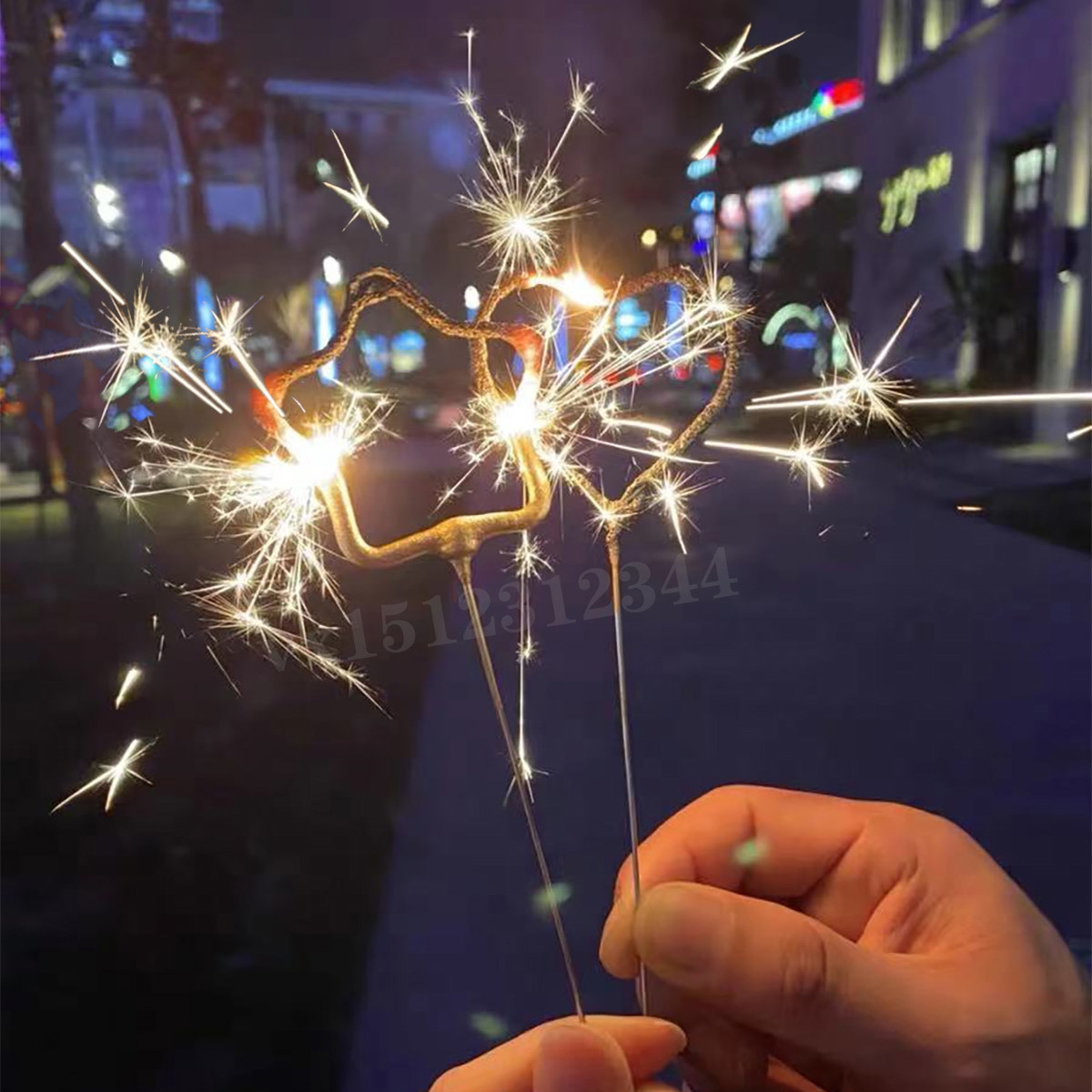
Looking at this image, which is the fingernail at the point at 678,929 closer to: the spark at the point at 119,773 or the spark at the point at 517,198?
the spark at the point at 517,198

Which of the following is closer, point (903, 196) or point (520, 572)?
point (520, 572)

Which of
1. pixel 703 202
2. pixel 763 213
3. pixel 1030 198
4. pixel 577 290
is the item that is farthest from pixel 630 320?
pixel 1030 198

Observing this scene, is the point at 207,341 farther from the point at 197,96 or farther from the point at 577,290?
the point at 197,96

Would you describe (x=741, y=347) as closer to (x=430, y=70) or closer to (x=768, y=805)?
(x=768, y=805)

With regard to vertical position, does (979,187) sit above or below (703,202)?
above

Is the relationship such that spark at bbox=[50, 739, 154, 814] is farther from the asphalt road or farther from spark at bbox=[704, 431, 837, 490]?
spark at bbox=[704, 431, 837, 490]

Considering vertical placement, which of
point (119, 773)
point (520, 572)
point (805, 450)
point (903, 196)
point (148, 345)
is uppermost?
point (903, 196)
